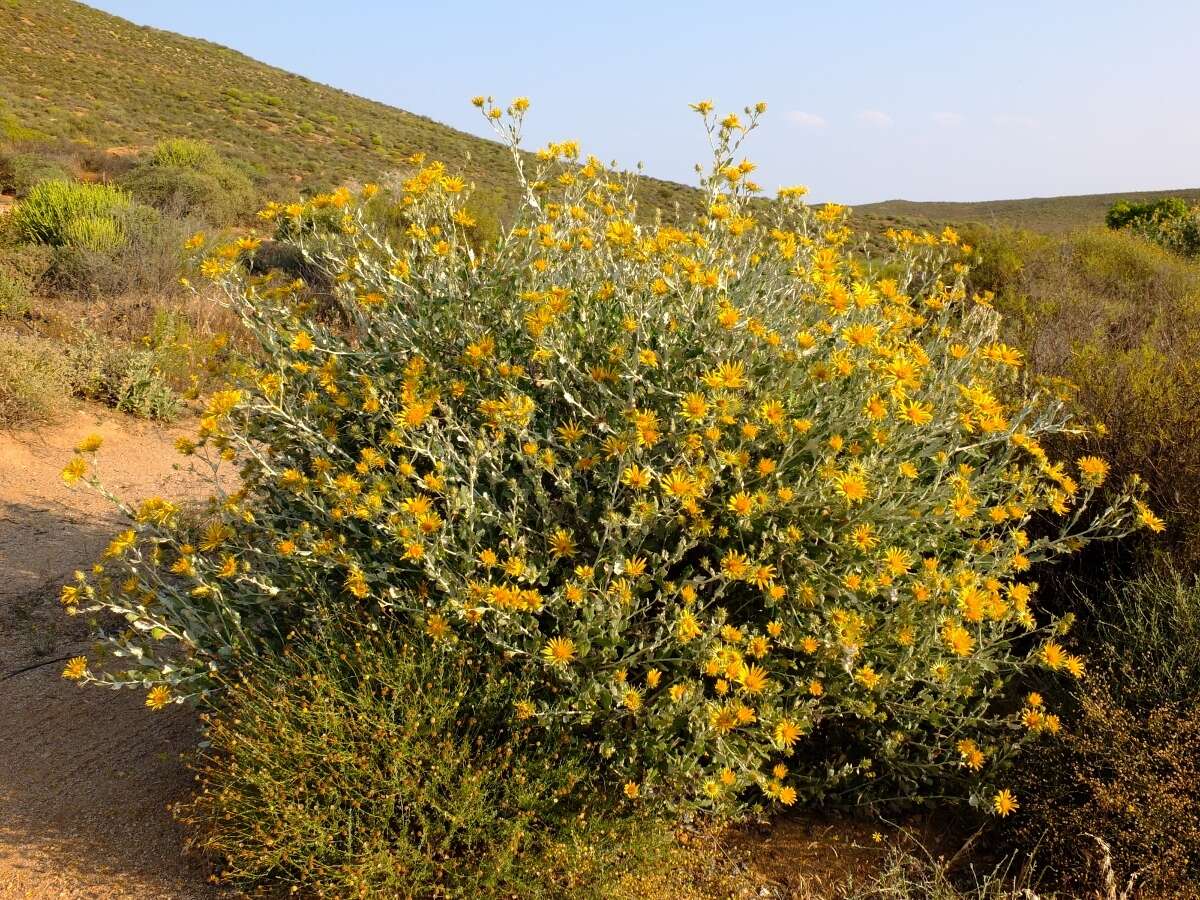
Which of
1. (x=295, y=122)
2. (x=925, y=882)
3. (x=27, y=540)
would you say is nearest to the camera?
(x=925, y=882)

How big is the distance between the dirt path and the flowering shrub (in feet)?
1.12

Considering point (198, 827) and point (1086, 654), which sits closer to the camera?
point (198, 827)

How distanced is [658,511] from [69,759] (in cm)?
247

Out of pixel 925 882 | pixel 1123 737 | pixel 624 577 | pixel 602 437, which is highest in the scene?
pixel 602 437

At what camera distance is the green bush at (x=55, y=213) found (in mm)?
10109

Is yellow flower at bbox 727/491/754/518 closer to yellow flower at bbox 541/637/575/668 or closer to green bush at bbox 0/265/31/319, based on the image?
yellow flower at bbox 541/637/575/668

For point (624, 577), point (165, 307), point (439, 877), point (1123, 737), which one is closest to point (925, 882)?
point (1123, 737)

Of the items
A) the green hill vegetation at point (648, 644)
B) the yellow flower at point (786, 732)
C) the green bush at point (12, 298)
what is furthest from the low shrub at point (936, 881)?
the green bush at point (12, 298)

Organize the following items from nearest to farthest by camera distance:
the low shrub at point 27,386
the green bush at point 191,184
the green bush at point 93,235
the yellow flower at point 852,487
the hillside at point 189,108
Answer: the yellow flower at point 852,487 < the low shrub at point 27,386 < the green bush at point 93,235 < the green bush at point 191,184 < the hillside at point 189,108

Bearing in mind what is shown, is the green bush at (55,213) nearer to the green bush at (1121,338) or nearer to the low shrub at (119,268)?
the low shrub at (119,268)

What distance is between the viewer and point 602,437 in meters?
2.95

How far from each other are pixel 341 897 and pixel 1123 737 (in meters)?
2.35

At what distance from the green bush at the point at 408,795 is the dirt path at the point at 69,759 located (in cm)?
29

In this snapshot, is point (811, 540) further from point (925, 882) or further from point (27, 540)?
point (27, 540)
